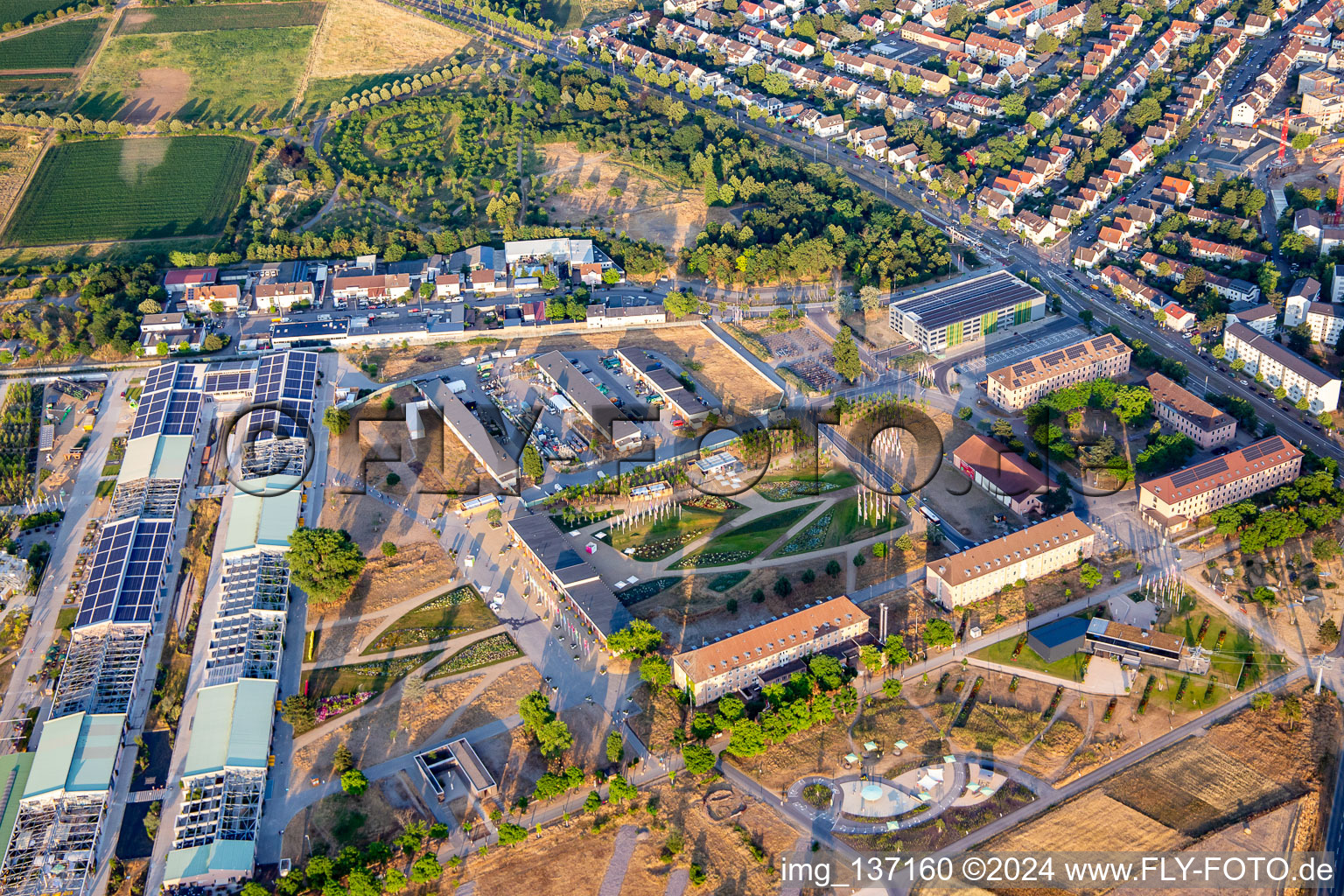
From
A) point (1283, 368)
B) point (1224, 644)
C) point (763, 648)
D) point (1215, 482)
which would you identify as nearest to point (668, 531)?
point (763, 648)

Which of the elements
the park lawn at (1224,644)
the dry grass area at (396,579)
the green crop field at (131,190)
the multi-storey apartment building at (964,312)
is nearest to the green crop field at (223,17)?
the green crop field at (131,190)

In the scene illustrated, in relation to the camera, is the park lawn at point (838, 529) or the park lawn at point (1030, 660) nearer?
the park lawn at point (1030, 660)

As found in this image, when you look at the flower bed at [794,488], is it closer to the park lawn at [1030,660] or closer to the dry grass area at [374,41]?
the park lawn at [1030,660]

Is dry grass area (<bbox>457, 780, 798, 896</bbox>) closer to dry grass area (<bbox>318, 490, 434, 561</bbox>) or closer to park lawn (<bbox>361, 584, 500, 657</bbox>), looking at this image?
park lawn (<bbox>361, 584, 500, 657</bbox>)

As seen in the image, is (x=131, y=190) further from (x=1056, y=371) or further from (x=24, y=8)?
(x=1056, y=371)

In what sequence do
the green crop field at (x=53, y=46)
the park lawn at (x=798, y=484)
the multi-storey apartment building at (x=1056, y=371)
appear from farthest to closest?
the green crop field at (x=53, y=46) < the multi-storey apartment building at (x=1056, y=371) < the park lawn at (x=798, y=484)

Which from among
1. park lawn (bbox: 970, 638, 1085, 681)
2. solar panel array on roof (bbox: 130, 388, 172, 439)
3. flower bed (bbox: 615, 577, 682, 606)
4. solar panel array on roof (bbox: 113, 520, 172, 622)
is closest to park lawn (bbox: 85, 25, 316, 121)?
solar panel array on roof (bbox: 130, 388, 172, 439)

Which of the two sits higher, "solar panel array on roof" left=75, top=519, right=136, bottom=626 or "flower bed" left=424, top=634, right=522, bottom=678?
"solar panel array on roof" left=75, top=519, right=136, bottom=626
